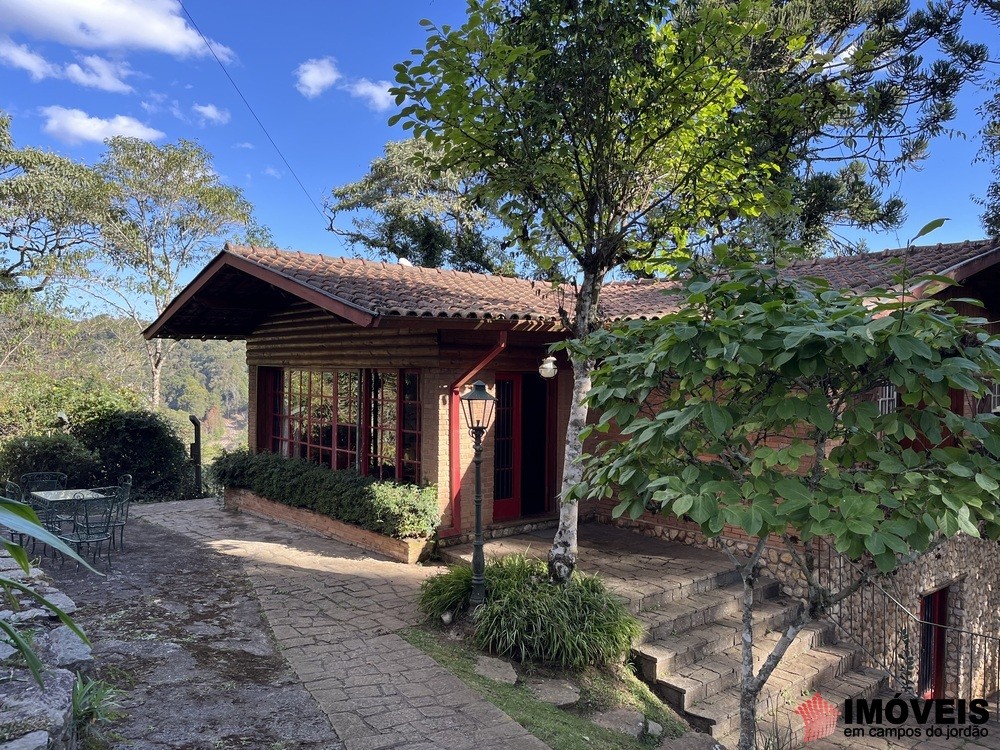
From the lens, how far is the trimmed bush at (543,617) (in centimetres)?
513

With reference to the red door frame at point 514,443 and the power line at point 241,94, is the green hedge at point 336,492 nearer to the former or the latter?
the red door frame at point 514,443

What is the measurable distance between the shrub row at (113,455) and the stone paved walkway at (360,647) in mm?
4739

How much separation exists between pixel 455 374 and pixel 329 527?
9.83 ft

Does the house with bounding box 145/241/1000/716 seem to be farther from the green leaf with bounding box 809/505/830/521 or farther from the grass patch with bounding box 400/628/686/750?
the green leaf with bounding box 809/505/830/521

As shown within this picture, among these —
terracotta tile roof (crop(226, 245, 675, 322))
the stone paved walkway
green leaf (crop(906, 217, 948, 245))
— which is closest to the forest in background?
the stone paved walkway

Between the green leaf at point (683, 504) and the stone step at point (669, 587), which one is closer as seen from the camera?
the green leaf at point (683, 504)

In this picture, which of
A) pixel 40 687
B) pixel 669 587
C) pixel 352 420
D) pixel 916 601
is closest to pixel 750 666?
pixel 669 587

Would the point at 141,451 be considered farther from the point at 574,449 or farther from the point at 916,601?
the point at 916,601

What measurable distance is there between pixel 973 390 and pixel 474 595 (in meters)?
4.16

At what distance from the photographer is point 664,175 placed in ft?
20.2

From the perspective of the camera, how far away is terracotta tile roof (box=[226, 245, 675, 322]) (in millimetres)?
6695

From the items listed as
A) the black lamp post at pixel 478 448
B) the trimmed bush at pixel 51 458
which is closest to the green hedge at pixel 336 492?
the black lamp post at pixel 478 448

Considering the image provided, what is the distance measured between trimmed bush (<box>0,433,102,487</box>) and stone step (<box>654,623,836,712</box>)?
1158 cm

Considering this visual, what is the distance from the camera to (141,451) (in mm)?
13227
